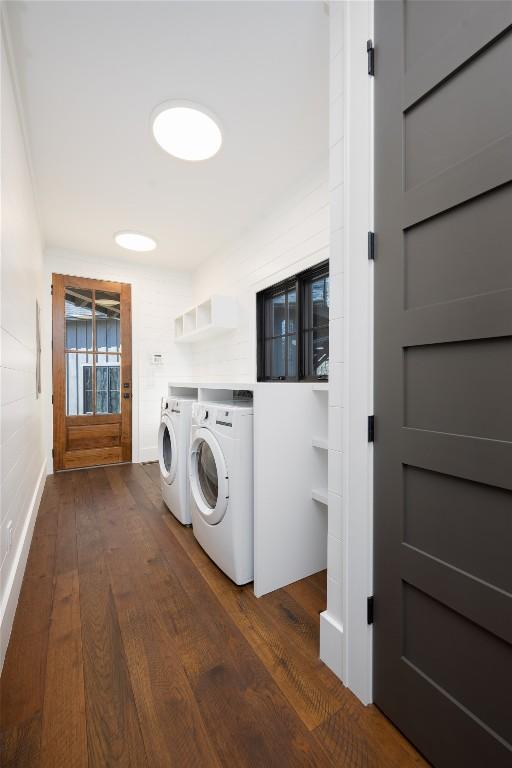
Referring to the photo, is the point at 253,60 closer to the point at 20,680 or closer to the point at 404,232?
the point at 404,232

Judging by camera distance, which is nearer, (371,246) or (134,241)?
(371,246)

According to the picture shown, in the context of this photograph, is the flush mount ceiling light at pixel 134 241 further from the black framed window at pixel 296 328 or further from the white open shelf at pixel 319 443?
the white open shelf at pixel 319 443

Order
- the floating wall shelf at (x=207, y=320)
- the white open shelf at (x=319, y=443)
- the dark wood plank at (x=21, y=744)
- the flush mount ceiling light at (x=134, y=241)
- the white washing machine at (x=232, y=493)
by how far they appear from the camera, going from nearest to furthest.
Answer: the dark wood plank at (x=21, y=744) < the white washing machine at (x=232, y=493) < the white open shelf at (x=319, y=443) < the floating wall shelf at (x=207, y=320) < the flush mount ceiling light at (x=134, y=241)

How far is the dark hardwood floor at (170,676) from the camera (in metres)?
0.97

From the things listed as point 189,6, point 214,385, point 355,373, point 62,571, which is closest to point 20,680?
point 62,571

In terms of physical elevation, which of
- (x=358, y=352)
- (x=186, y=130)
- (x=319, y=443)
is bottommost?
(x=319, y=443)

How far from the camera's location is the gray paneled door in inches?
30.3

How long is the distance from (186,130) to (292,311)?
4.76 ft

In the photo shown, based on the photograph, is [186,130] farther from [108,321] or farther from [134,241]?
[108,321]

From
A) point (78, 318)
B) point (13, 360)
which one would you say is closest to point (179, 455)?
point (13, 360)

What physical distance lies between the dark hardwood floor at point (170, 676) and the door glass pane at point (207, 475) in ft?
1.19

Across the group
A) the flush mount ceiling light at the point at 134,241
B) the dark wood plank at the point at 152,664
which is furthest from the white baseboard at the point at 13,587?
the flush mount ceiling light at the point at 134,241

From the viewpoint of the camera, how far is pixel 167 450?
8.98 ft

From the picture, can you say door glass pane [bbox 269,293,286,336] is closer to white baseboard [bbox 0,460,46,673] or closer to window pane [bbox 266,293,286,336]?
window pane [bbox 266,293,286,336]
